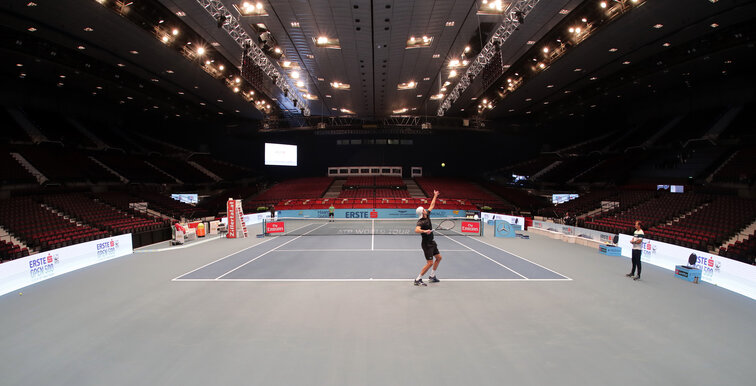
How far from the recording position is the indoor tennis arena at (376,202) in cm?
486

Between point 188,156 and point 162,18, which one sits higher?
point 162,18

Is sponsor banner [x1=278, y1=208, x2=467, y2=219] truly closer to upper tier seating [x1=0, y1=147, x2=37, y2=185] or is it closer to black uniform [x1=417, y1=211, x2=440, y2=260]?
upper tier seating [x1=0, y1=147, x2=37, y2=185]

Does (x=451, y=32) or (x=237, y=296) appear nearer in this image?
(x=237, y=296)

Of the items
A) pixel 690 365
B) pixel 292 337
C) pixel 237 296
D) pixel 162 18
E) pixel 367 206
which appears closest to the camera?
pixel 690 365

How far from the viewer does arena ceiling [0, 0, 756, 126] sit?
42.0ft

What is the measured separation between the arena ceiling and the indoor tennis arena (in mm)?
157

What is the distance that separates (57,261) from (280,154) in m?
29.7

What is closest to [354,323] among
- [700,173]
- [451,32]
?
[451,32]

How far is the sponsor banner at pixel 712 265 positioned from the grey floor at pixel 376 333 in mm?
411

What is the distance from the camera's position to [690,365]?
14.6ft

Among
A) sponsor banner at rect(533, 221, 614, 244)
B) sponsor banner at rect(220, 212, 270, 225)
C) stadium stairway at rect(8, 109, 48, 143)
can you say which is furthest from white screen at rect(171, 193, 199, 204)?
sponsor banner at rect(533, 221, 614, 244)

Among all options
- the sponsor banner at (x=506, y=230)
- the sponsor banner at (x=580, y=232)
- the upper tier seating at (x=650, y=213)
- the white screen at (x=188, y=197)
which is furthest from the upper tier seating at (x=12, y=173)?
the upper tier seating at (x=650, y=213)

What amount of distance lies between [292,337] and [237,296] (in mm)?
2826

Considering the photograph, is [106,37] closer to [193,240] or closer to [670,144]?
[193,240]
